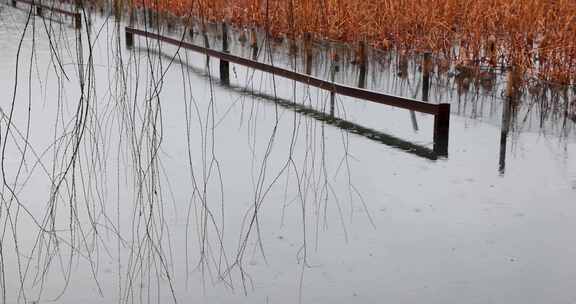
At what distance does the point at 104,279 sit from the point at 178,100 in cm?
324

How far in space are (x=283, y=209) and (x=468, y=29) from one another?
371 centimetres

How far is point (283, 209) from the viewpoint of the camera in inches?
128

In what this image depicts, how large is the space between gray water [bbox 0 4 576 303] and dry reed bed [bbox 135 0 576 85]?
622 millimetres

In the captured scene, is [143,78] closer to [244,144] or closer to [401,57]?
[401,57]

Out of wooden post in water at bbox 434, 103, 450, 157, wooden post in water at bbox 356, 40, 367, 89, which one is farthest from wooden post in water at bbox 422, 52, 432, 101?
wooden post in water at bbox 434, 103, 450, 157

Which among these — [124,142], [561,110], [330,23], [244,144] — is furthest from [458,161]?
[330,23]

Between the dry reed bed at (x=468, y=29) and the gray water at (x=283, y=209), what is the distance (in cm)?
62

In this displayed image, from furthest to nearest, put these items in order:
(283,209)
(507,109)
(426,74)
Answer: (426,74), (507,109), (283,209)

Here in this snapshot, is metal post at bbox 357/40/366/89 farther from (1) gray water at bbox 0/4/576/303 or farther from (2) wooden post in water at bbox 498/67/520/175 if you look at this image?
(2) wooden post in water at bbox 498/67/520/175

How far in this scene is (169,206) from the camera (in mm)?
3281

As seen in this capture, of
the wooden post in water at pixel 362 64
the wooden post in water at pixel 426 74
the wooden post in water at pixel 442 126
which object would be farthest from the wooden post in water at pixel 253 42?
the wooden post in water at pixel 442 126

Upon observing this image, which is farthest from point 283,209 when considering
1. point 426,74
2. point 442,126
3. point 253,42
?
point 253,42

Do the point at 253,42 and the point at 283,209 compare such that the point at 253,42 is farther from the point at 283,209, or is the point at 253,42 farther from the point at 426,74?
the point at 283,209

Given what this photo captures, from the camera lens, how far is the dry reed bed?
577 centimetres
